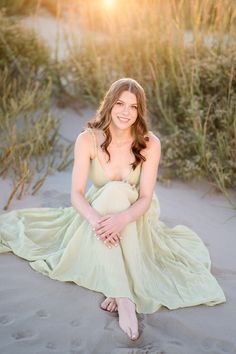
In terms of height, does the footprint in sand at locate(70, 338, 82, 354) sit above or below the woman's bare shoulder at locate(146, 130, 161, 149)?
below

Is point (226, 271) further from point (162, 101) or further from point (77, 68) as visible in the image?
point (77, 68)

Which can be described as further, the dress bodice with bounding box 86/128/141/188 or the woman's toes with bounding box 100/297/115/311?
the dress bodice with bounding box 86/128/141/188

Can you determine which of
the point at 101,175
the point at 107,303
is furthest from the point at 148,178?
the point at 107,303

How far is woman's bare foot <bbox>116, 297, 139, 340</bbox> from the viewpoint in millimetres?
2189

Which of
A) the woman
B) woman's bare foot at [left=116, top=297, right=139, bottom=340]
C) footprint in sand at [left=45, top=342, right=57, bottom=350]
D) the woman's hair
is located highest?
the woman's hair

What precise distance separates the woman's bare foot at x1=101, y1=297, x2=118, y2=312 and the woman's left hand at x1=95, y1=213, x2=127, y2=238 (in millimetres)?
301

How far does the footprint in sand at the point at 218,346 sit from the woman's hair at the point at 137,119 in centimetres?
100

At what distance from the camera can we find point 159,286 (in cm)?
255

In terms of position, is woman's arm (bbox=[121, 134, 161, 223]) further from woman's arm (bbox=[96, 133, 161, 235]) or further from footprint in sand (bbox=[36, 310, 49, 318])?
footprint in sand (bbox=[36, 310, 49, 318])

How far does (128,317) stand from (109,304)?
0.15 metres

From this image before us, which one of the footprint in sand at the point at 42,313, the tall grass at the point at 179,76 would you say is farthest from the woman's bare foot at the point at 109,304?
the tall grass at the point at 179,76

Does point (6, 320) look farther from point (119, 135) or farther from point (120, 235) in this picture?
point (119, 135)

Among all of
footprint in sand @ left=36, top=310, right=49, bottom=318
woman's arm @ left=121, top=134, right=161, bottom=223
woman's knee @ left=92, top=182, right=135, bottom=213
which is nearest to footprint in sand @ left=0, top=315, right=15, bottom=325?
footprint in sand @ left=36, top=310, right=49, bottom=318

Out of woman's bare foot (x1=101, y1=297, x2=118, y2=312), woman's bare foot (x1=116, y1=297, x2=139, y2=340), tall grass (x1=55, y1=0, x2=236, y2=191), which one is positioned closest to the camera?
woman's bare foot (x1=116, y1=297, x2=139, y2=340)
